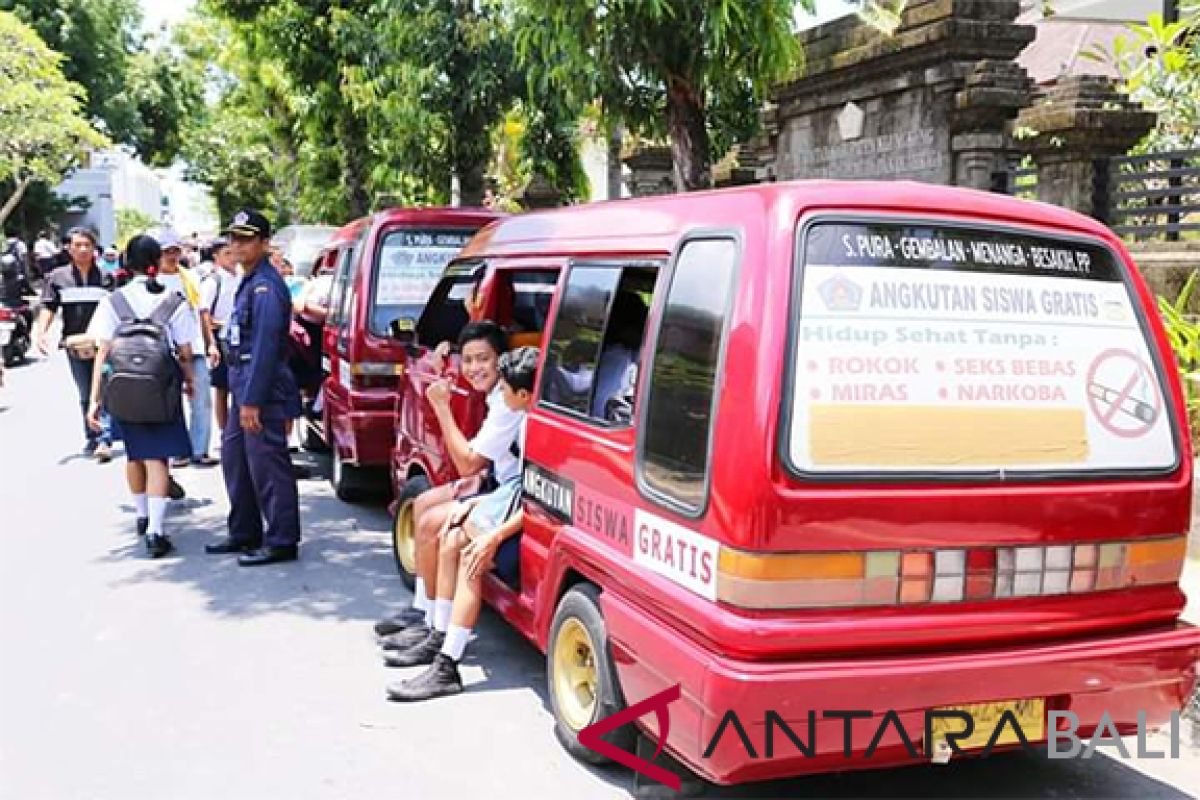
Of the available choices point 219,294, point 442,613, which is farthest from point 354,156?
point 442,613

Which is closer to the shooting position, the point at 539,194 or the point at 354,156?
the point at 539,194

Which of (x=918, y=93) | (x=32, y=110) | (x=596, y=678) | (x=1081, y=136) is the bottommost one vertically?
(x=596, y=678)

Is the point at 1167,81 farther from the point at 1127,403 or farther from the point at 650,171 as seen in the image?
the point at 1127,403

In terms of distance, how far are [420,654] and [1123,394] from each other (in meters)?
3.04

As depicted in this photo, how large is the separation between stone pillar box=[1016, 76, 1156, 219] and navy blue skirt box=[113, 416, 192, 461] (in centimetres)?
622

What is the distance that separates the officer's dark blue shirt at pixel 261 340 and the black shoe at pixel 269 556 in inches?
31.3

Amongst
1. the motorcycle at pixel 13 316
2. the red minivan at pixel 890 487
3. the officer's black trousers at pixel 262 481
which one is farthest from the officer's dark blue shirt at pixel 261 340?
the motorcycle at pixel 13 316

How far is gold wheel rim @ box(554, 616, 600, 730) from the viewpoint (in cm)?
389

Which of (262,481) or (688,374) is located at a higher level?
(688,374)

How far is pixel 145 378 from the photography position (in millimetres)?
6449

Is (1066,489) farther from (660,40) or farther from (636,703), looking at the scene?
(660,40)

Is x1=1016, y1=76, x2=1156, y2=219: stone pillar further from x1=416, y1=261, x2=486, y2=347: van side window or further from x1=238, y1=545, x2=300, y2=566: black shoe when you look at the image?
x1=238, y1=545, x2=300, y2=566: black shoe

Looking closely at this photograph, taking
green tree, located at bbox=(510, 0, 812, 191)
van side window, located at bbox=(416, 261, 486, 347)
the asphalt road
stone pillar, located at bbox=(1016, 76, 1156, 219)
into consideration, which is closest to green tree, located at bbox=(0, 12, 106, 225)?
green tree, located at bbox=(510, 0, 812, 191)

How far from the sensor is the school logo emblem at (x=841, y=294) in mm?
3090
